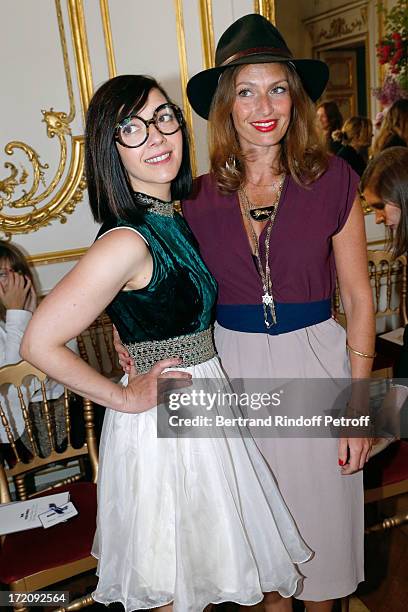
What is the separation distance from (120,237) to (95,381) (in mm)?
309

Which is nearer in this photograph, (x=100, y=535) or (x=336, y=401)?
(x=100, y=535)

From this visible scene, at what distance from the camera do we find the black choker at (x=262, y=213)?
1.52 m

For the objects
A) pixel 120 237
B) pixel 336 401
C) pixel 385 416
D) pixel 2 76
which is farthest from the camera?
pixel 2 76

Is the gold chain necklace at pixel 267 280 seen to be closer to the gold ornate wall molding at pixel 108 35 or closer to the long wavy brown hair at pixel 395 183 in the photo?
the long wavy brown hair at pixel 395 183

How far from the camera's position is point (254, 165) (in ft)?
5.21

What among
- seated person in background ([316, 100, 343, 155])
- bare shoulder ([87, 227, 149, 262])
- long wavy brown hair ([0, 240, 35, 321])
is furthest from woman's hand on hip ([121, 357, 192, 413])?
seated person in background ([316, 100, 343, 155])

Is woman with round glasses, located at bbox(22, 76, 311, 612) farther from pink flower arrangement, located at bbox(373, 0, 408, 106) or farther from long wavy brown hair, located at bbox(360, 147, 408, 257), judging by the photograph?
pink flower arrangement, located at bbox(373, 0, 408, 106)

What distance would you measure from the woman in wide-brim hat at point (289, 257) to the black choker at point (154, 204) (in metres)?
0.22

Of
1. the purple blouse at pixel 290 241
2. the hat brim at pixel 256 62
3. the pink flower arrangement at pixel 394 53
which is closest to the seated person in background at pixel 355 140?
the pink flower arrangement at pixel 394 53

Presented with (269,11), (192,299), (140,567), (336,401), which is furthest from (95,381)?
(269,11)

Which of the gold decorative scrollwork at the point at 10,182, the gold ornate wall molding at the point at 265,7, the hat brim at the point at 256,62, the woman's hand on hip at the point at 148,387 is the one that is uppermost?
the gold ornate wall molding at the point at 265,7

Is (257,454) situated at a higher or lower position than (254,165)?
lower

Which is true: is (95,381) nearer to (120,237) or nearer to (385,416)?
(120,237)

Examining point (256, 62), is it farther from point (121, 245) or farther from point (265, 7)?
point (265, 7)
